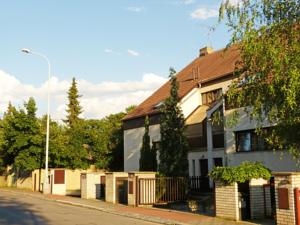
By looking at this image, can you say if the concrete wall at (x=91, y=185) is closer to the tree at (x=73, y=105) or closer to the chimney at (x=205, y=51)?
the chimney at (x=205, y=51)

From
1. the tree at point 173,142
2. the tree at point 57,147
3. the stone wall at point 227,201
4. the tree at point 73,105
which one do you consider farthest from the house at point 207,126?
the tree at point 73,105

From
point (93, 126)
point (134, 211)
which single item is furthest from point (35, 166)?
point (134, 211)

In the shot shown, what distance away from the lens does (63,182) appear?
32.3 meters

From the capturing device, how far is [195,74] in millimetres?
39750

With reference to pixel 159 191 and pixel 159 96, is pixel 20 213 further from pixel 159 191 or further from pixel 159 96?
pixel 159 96

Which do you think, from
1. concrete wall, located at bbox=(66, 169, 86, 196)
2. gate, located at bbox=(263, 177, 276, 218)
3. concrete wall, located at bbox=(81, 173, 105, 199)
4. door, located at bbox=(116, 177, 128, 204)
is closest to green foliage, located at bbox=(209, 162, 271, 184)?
gate, located at bbox=(263, 177, 276, 218)

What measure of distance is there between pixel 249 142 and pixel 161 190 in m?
6.79

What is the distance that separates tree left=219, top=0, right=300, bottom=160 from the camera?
12109mm

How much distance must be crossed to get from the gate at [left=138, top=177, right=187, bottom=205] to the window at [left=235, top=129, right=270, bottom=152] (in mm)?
5154

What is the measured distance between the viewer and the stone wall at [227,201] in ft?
52.7

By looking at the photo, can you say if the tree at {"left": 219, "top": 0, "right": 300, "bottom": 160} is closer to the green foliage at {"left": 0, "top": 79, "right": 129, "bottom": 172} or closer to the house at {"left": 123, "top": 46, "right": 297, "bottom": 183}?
the house at {"left": 123, "top": 46, "right": 297, "bottom": 183}

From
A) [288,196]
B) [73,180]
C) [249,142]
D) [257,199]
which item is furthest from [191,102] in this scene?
[288,196]

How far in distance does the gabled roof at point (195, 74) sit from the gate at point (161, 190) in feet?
37.8

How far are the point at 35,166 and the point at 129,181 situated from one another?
589 inches
